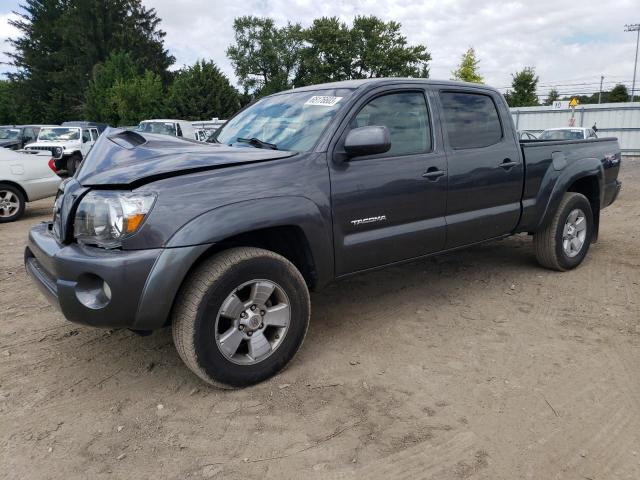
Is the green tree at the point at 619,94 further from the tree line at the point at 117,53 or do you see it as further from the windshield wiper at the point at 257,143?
the windshield wiper at the point at 257,143

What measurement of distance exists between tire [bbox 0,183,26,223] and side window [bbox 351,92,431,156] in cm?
743

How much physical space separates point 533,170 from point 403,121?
1531 millimetres

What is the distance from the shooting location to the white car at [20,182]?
27.1 feet

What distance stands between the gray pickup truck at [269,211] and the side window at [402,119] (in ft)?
0.04

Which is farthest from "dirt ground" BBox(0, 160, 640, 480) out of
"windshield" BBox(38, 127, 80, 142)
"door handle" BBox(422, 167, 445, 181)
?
"windshield" BBox(38, 127, 80, 142)

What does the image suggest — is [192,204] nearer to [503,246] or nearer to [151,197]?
[151,197]

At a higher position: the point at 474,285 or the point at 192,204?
the point at 192,204

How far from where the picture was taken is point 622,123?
23.0 meters

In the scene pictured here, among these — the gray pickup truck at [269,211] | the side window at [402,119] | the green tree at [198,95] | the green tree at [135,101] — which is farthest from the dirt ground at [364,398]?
the green tree at [198,95]

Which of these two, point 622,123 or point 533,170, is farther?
point 622,123

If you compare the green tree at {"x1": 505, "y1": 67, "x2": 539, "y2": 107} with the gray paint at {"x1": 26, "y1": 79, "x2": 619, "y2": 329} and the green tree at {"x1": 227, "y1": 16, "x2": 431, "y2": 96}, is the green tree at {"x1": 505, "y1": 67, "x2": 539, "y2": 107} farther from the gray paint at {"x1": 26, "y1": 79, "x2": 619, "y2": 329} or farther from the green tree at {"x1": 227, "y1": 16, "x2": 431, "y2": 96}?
the gray paint at {"x1": 26, "y1": 79, "x2": 619, "y2": 329}

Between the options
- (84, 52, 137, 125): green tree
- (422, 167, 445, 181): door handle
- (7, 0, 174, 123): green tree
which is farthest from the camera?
(7, 0, 174, 123): green tree

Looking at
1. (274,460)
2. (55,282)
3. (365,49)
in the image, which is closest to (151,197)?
(55,282)

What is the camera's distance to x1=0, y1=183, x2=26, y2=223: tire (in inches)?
326
